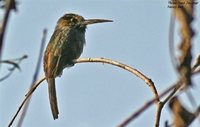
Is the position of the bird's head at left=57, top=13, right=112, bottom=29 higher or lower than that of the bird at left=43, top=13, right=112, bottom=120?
higher

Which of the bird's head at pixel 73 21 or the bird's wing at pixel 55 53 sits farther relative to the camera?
the bird's head at pixel 73 21

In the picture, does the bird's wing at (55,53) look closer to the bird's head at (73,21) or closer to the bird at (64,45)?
the bird at (64,45)

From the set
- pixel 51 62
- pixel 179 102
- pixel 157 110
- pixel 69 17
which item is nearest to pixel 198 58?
pixel 179 102

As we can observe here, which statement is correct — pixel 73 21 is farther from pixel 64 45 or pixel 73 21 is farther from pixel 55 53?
pixel 55 53

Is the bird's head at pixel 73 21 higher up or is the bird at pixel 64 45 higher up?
the bird's head at pixel 73 21

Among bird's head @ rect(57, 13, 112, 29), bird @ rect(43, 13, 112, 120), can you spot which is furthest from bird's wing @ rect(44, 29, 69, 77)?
bird's head @ rect(57, 13, 112, 29)

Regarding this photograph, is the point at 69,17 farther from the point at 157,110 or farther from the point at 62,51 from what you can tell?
the point at 157,110

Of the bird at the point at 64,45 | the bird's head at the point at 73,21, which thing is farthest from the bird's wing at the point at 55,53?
the bird's head at the point at 73,21

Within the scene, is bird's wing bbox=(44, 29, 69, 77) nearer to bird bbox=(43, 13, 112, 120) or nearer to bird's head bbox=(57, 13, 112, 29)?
bird bbox=(43, 13, 112, 120)
